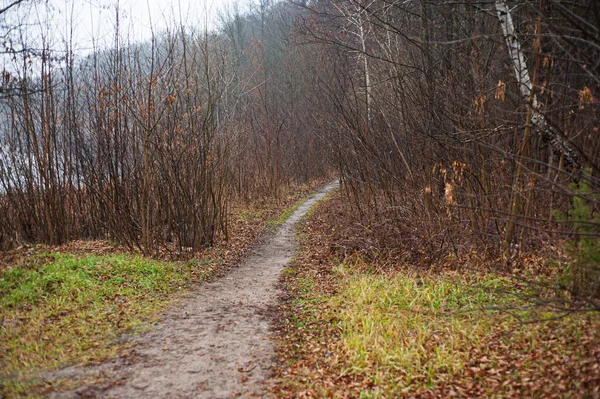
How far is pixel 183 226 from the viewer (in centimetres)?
1049

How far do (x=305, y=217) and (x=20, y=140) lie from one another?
831 cm

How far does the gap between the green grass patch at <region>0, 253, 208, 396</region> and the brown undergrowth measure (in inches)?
82.6

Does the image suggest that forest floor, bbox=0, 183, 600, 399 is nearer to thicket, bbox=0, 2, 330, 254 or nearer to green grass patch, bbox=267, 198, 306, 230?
thicket, bbox=0, 2, 330, 254

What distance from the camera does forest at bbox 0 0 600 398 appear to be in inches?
180

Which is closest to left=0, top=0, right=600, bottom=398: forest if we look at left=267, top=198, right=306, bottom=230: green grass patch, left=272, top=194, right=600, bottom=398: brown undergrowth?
left=272, top=194, right=600, bottom=398: brown undergrowth

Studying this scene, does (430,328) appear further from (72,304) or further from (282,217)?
(282,217)

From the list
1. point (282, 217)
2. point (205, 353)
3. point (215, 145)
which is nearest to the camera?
point (205, 353)

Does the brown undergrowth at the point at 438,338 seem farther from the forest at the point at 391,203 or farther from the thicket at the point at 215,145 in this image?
the thicket at the point at 215,145

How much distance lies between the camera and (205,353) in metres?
5.26

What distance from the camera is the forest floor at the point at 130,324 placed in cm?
453

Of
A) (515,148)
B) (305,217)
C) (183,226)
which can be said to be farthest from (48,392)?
(305,217)

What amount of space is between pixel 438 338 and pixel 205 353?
8.54 ft

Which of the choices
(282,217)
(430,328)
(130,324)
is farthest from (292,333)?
(282,217)

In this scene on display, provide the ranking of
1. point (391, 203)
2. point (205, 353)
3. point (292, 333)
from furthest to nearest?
point (391, 203) → point (292, 333) → point (205, 353)
